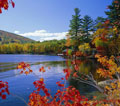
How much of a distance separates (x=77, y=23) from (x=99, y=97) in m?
33.5

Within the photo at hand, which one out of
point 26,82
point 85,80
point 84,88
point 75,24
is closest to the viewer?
point 85,80

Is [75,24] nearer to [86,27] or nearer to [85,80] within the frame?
[86,27]

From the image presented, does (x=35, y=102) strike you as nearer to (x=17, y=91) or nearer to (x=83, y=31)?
(x=17, y=91)

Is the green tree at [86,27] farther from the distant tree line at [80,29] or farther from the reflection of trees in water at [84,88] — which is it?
the reflection of trees in water at [84,88]

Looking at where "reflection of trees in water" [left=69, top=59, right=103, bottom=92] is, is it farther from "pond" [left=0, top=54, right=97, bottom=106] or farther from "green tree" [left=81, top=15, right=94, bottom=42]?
"green tree" [left=81, top=15, right=94, bottom=42]

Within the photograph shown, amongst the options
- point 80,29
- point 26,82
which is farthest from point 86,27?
point 26,82

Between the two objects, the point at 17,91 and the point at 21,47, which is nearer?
the point at 17,91

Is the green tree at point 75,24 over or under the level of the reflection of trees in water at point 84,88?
over

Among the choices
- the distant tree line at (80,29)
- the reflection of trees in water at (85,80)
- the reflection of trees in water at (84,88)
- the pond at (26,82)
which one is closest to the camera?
the reflection of trees in water at (85,80)

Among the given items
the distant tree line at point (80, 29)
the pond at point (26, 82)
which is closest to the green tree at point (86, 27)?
the distant tree line at point (80, 29)

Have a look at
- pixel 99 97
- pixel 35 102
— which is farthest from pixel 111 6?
pixel 35 102

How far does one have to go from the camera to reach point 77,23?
38.8 m

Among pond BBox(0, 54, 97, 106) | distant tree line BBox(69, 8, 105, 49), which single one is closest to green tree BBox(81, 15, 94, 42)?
distant tree line BBox(69, 8, 105, 49)

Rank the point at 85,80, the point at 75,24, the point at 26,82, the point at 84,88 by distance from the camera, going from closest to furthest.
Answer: the point at 85,80 → the point at 84,88 → the point at 26,82 → the point at 75,24
